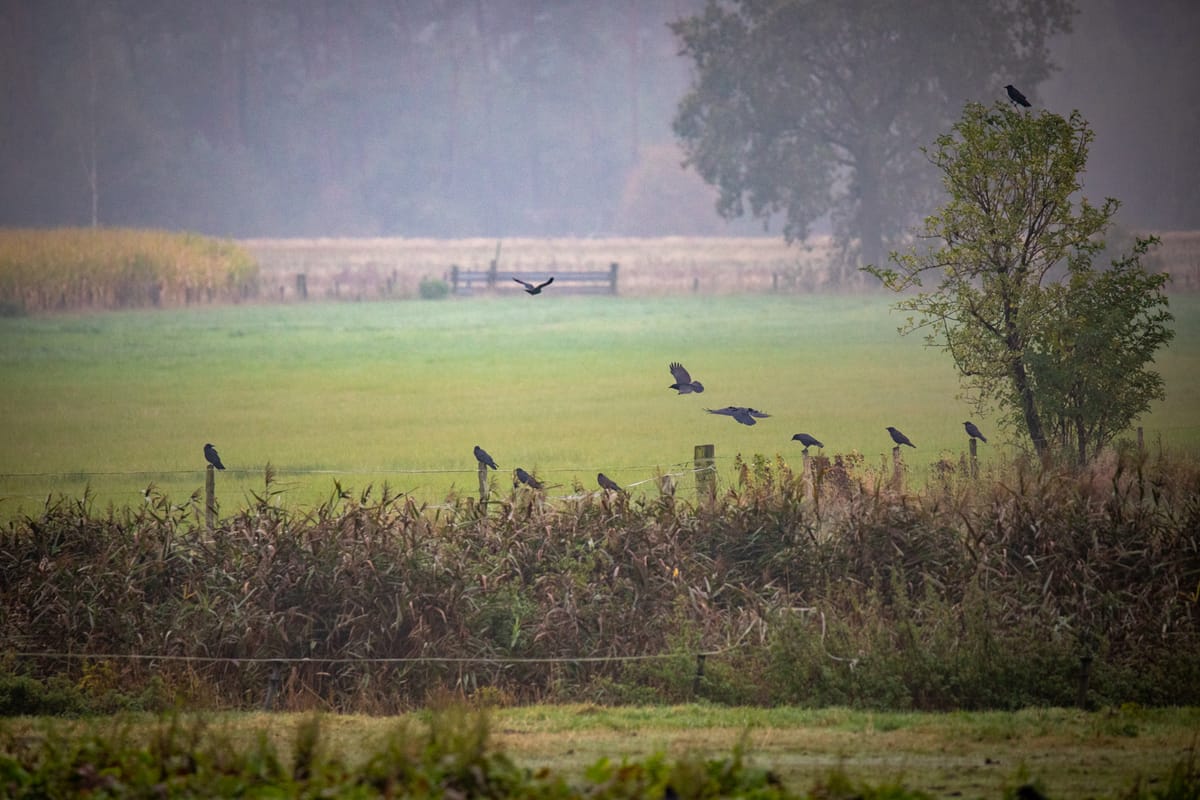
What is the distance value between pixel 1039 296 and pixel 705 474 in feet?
19.7

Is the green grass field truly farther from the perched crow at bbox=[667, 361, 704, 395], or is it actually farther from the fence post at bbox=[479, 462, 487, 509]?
the fence post at bbox=[479, 462, 487, 509]

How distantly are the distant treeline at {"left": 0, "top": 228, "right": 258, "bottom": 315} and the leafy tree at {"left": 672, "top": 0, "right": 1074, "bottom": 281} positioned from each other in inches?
915

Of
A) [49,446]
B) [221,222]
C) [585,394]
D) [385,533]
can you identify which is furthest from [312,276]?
[221,222]

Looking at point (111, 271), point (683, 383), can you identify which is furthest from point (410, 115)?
point (683, 383)

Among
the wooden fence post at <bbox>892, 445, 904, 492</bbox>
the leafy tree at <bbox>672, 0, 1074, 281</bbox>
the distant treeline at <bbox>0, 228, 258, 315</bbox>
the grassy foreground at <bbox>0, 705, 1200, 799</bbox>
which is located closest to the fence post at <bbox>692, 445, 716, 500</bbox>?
the wooden fence post at <bbox>892, 445, 904, 492</bbox>

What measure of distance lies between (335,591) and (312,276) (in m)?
54.5

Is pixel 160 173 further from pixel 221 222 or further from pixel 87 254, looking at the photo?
pixel 87 254

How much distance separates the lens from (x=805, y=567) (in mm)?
15773

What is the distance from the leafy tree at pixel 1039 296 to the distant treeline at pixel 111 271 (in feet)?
120

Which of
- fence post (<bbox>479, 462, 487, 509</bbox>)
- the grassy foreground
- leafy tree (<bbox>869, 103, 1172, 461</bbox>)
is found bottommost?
the grassy foreground

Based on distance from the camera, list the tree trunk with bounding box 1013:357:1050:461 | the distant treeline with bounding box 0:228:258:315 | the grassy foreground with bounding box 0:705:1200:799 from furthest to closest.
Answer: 1. the distant treeline with bounding box 0:228:258:315
2. the tree trunk with bounding box 1013:357:1050:461
3. the grassy foreground with bounding box 0:705:1200:799

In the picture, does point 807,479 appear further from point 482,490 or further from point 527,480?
point 482,490

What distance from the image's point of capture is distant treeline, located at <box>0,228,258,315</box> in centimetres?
5025

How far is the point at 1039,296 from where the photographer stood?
2022 cm
